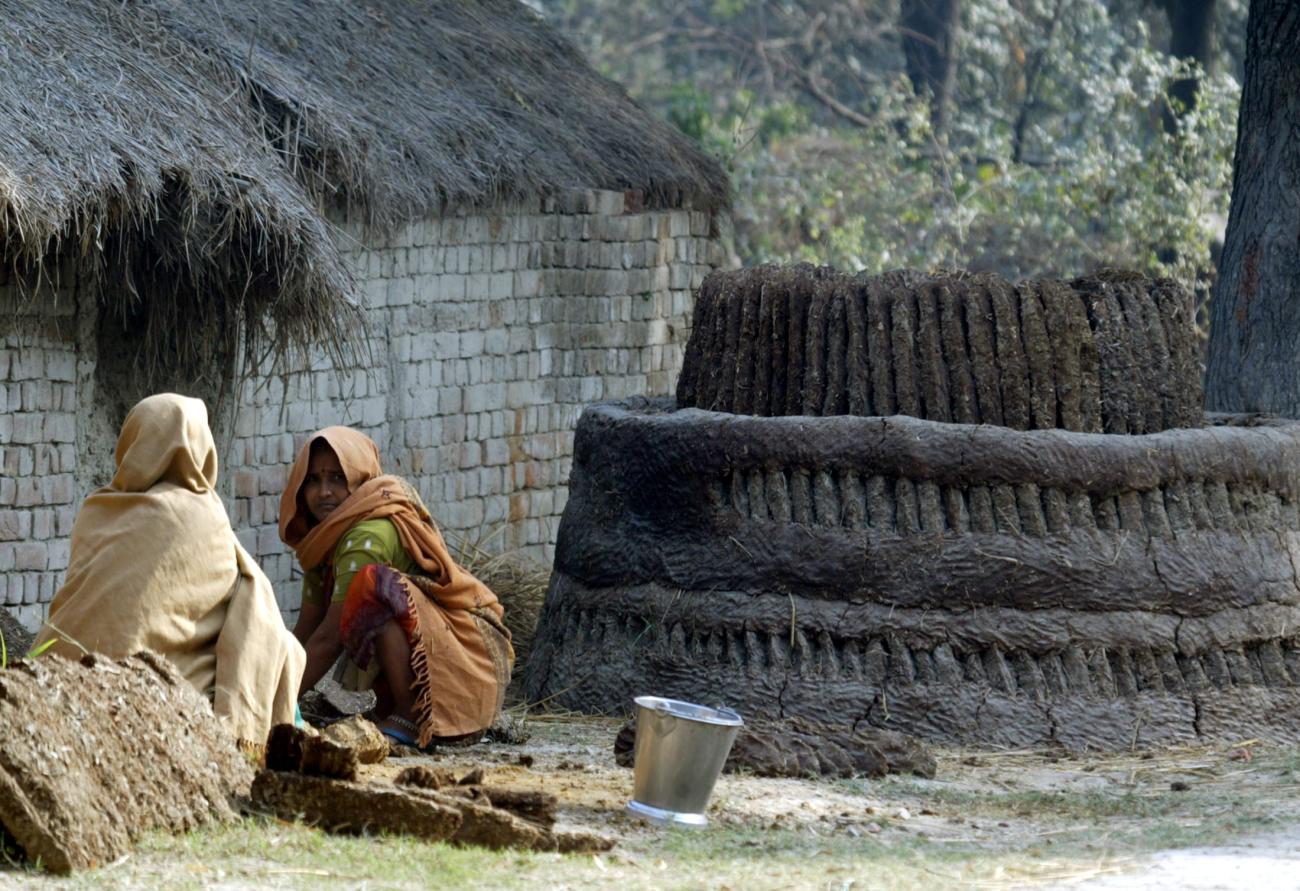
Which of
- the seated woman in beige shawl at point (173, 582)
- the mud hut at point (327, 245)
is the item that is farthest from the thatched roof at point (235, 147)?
the seated woman in beige shawl at point (173, 582)

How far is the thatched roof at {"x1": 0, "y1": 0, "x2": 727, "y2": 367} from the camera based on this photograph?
256 inches

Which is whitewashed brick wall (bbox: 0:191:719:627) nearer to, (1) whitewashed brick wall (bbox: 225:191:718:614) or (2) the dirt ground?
(1) whitewashed brick wall (bbox: 225:191:718:614)

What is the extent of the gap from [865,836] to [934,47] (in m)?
17.6

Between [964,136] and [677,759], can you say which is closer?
[677,759]

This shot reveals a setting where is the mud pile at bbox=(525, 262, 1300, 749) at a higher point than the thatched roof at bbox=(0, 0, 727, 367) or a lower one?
lower

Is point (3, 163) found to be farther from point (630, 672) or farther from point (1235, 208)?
point (1235, 208)

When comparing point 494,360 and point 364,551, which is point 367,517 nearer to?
point 364,551

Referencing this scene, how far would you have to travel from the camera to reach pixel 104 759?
4102 millimetres

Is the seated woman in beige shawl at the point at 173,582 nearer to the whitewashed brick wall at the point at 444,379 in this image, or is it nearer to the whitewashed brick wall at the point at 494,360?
the whitewashed brick wall at the point at 444,379

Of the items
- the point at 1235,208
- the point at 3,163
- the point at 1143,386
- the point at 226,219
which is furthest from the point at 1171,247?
the point at 3,163

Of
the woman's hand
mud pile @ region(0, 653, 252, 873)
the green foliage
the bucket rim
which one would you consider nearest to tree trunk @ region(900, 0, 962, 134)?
the green foliage

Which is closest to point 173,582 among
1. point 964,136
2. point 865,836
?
point 865,836

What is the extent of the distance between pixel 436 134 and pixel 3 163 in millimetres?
2966

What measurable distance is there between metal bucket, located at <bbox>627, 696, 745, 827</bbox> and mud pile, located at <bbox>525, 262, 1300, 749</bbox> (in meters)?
1.49
